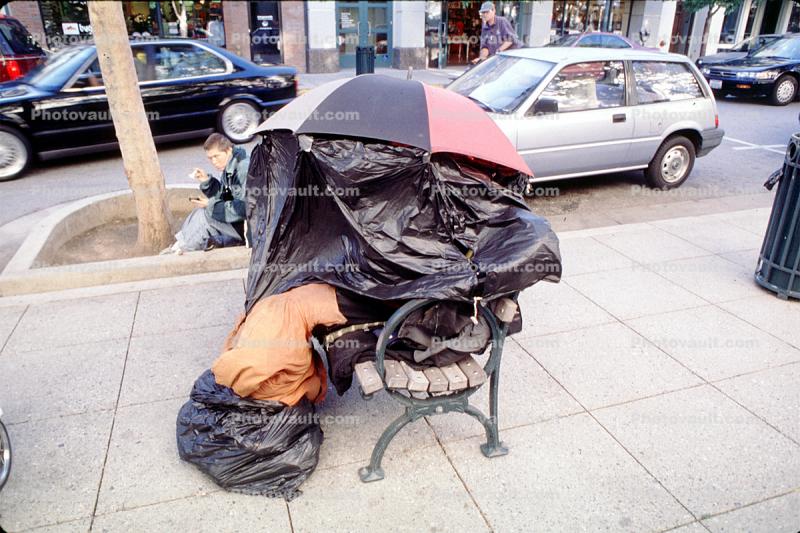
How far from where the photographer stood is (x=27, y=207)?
7.23 metres

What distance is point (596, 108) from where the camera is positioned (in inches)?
289

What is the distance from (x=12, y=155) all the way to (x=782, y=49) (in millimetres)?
17773

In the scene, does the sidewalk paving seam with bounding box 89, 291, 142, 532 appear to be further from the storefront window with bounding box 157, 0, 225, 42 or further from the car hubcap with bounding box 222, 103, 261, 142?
the storefront window with bounding box 157, 0, 225, 42

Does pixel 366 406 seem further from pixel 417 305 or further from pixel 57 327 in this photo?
pixel 57 327

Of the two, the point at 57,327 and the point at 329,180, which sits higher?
the point at 329,180

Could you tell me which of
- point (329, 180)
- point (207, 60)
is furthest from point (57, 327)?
point (207, 60)

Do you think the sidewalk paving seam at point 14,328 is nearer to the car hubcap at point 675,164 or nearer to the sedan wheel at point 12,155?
the sedan wheel at point 12,155

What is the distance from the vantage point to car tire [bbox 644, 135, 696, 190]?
26.6ft

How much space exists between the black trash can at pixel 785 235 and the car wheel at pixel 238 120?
7.58m

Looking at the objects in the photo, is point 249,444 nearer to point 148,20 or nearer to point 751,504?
point 751,504

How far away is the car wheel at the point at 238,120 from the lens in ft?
32.1

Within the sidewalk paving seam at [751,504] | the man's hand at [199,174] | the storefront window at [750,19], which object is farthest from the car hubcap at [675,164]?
the storefront window at [750,19]

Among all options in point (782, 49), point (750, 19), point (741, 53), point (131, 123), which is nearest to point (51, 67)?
point (131, 123)

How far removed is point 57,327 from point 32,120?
5055 mm
